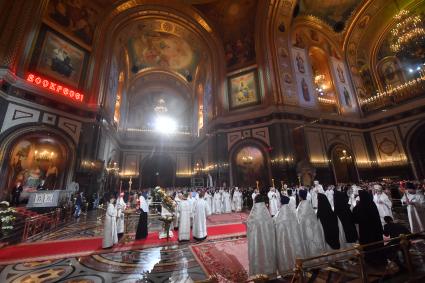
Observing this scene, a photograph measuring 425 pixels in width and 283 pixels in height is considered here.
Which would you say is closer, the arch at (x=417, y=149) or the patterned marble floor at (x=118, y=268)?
the patterned marble floor at (x=118, y=268)

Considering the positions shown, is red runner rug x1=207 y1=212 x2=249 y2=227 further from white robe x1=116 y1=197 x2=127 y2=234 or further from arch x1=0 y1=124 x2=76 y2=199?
arch x1=0 y1=124 x2=76 y2=199

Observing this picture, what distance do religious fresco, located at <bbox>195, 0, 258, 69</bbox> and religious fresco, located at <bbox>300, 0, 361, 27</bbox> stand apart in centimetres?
443

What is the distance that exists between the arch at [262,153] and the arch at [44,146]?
9.77 metres

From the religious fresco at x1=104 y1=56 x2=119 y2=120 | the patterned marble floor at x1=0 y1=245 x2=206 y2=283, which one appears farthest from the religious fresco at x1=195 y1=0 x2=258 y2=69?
the patterned marble floor at x1=0 y1=245 x2=206 y2=283

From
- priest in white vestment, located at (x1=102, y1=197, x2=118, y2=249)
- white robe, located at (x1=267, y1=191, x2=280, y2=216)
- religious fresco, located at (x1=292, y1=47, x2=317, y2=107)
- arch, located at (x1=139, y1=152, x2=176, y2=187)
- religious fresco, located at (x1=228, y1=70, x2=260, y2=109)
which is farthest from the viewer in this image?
arch, located at (x1=139, y1=152, x2=176, y2=187)

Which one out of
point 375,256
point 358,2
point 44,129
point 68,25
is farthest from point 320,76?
point 44,129

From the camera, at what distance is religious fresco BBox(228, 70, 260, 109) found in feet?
51.8

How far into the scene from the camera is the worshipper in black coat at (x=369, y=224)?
10.8 feet

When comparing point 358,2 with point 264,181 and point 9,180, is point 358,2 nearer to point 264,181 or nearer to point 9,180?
point 264,181

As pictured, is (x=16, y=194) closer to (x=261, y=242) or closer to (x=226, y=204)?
(x=226, y=204)

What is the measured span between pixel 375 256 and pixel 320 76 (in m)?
18.3

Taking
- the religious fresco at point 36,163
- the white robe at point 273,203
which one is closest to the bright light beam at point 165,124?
the religious fresco at point 36,163

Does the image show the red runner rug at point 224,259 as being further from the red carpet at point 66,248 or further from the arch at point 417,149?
the arch at point 417,149

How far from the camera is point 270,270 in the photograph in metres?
3.13
